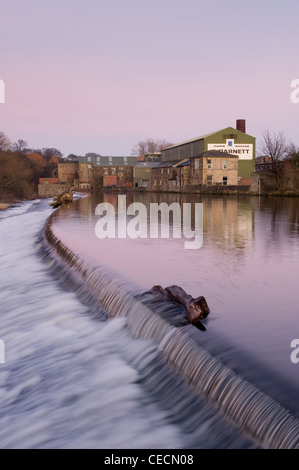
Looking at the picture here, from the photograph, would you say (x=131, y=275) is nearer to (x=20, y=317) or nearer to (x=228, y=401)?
(x=20, y=317)

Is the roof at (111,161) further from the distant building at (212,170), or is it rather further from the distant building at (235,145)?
the distant building at (212,170)

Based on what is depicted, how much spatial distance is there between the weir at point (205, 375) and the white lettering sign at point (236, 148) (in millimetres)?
55969

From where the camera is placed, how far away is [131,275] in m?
→ 7.99

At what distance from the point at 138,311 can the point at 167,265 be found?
2.94 meters

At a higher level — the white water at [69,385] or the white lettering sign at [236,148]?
the white lettering sign at [236,148]

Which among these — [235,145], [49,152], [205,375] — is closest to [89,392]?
[205,375]

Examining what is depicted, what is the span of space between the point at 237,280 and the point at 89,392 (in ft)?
12.4

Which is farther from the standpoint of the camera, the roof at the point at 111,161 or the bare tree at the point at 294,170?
the roof at the point at 111,161

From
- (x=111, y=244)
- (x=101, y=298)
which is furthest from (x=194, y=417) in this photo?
(x=111, y=244)

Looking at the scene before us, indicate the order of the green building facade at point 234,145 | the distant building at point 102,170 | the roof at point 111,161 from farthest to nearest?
the roof at point 111,161 → the distant building at point 102,170 → the green building facade at point 234,145

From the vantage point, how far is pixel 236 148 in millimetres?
62062

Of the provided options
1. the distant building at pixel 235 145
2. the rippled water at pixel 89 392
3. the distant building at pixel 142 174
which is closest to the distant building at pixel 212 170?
the distant building at pixel 235 145

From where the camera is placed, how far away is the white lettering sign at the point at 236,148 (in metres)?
61.2

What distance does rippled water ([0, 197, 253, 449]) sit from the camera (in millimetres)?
3822
